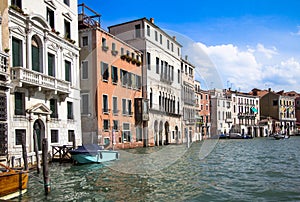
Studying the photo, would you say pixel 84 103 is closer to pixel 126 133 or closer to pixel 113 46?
pixel 113 46

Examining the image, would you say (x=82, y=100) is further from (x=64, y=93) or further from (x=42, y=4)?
(x=42, y=4)

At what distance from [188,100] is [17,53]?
25.7m

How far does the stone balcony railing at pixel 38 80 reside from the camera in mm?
11773

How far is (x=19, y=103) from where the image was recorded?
1243 cm

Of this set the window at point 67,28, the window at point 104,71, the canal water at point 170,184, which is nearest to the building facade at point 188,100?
the window at point 104,71

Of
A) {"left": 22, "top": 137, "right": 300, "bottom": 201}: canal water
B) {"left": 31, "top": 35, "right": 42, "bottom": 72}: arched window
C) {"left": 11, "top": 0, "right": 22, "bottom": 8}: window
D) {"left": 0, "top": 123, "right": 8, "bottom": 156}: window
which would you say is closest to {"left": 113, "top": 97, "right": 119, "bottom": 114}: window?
{"left": 31, "top": 35, "right": 42, "bottom": 72}: arched window

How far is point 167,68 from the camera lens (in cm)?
2920

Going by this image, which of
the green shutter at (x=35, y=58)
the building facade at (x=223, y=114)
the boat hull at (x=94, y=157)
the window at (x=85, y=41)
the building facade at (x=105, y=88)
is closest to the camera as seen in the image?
the green shutter at (x=35, y=58)

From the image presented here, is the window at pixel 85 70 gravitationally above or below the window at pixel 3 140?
above

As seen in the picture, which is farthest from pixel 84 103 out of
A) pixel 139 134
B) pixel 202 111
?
pixel 202 111

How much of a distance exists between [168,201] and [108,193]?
1.57 meters

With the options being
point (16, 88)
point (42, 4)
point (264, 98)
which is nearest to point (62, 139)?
point (16, 88)

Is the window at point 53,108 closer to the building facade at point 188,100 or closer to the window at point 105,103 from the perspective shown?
the window at point 105,103

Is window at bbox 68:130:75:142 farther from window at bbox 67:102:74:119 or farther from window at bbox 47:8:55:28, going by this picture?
window at bbox 47:8:55:28
